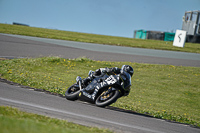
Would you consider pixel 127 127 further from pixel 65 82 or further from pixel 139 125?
pixel 65 82

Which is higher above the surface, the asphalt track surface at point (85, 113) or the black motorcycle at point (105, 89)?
the black motorcycle at point (105, 89)

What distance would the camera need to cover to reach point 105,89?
25.1 feet

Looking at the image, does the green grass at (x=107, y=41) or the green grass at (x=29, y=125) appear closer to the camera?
the green grass at (x=29, y=125)

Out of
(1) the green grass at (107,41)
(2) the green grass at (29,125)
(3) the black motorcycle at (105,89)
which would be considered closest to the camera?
(2) the green grass at (29,125)

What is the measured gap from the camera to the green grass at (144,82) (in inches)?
392

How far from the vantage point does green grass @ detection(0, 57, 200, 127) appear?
997 centimetres

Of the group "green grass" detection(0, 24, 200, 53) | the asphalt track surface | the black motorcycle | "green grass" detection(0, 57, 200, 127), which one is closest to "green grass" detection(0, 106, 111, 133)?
the asphalt track surface

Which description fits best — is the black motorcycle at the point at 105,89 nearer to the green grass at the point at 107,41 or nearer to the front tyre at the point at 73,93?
the front tyre at the point at 73,93

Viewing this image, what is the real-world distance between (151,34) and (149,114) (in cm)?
3867

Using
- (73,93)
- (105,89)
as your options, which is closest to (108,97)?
(105,89)

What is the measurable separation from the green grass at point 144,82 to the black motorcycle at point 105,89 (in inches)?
71.5

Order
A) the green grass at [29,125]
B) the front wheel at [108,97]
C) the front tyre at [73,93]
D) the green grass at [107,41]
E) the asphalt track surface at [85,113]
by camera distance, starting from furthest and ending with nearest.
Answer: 1. the green grass at [107,41]
2. the front tyre at [73,93]
3. the front wheel at [108,97]
4. the asphalt track surface at [85,113]
5. the green grass at [29,125]

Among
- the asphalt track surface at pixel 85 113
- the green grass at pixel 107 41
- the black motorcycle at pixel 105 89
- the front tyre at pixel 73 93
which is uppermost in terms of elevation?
the green grass at pixel 107 41

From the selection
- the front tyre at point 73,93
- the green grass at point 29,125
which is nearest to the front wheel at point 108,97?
the front tyre at point 73,93
